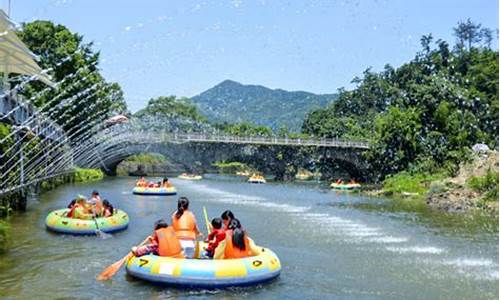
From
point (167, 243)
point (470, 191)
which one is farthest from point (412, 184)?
point (167, 243)

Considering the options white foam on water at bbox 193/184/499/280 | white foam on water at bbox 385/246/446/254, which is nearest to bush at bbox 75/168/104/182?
white foam on water at bbox 193/184/499/280

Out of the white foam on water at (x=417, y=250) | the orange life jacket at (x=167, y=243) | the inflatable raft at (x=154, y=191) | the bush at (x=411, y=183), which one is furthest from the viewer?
the bush at (x=411, y=183)

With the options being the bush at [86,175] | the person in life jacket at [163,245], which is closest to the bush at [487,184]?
the person in life jacket at [163,245]

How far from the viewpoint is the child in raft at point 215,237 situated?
16.4 metres

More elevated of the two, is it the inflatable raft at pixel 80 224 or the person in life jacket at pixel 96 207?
the person in life jacket at pixel 96 207

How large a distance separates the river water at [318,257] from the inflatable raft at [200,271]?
0.23 m

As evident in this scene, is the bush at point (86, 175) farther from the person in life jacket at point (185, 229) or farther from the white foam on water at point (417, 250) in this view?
the person in life jacket at point (185, 229)

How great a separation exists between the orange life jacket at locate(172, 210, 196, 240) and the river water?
1982 millimetres

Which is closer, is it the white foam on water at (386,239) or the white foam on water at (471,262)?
the white foam on water at (471,262)

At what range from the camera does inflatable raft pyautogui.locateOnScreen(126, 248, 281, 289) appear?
48.2 ft

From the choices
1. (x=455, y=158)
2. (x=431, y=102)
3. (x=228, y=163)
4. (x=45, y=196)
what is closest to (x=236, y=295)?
(x=45, y=196)

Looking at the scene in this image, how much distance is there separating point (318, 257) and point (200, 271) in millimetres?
6186

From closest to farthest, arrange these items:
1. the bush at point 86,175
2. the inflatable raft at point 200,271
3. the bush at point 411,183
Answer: the inflatable raft at point 200,271 → the bush at point 411,183 → the bush at point 86,175

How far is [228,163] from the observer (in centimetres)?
11956
